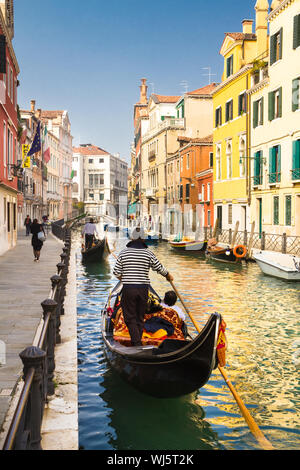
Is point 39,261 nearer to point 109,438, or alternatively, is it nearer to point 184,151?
point 109,438

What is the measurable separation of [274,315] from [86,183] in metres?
88.1

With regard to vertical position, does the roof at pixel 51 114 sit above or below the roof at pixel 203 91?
above

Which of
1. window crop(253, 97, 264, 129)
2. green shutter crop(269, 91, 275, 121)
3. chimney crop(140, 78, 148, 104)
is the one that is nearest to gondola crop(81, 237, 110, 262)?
green shutter crop(269, 91, 275, 121)

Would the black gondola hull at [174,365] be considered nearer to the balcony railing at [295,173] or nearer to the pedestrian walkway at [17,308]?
the pedestrian walkway at [17,308]

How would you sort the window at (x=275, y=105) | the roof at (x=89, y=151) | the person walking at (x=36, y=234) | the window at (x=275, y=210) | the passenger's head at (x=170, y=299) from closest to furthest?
the passenger's head at (x=170, y=299)
the person walking at (x=36, y=234)
the window at (x=275, y=105)
the window at (x=275, y=210)
the roof at (x=89, y=151)

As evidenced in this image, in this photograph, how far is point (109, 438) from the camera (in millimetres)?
4973

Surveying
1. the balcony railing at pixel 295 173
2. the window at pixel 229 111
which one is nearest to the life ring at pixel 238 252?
the balcony railing at pixel 295 173

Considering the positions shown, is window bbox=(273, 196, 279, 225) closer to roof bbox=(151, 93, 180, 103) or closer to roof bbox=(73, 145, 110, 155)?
roof bbox=(151, 93, 180, 103)

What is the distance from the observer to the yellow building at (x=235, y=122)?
26.2m

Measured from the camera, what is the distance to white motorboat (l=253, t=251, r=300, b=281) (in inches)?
621

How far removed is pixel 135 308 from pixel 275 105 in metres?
18.8

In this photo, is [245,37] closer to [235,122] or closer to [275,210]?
[235,122]

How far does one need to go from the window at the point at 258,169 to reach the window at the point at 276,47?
4.19 meters

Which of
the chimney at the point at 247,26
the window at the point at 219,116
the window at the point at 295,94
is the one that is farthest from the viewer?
the window at the point at 219,116
